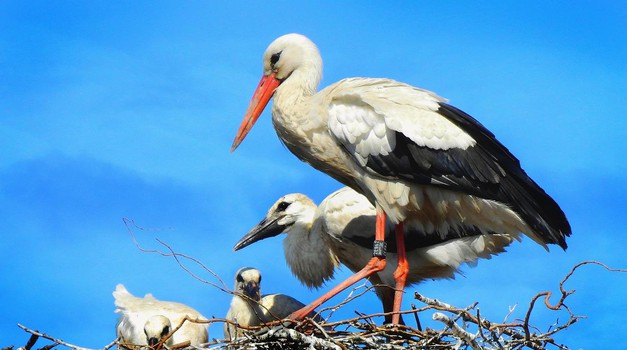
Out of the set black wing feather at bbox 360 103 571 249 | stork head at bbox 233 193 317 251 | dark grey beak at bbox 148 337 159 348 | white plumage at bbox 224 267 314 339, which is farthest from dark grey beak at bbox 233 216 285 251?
dark grey beak at bbox 148 337 159 348

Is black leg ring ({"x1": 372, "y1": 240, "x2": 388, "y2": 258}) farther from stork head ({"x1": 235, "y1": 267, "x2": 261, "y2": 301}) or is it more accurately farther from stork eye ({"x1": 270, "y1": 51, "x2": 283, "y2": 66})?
stork eye ({"x1": 270, "y1": 51, "x2": 283, "y2": 66})

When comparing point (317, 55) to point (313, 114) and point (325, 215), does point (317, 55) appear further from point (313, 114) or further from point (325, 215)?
point (325, 215)

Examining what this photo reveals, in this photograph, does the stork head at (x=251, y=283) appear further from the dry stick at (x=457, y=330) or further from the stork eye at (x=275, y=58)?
the dry stick at (x=457, y=330)

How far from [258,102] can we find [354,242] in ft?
3.53

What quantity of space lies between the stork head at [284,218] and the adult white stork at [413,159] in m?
1.28

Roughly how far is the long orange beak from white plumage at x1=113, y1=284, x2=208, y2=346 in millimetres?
1090

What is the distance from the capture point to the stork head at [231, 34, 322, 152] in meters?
7.21

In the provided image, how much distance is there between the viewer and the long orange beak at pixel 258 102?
7.43 metres

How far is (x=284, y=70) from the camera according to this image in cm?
733

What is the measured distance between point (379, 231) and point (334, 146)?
570mm

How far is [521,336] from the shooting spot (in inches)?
235

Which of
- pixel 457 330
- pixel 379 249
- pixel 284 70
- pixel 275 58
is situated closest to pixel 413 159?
pixel 379 249

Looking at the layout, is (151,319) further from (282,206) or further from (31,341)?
(282,206)

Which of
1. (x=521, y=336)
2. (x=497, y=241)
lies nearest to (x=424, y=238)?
(x=497, y=241)
